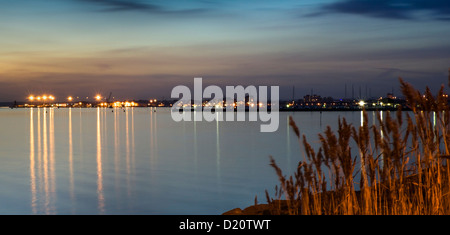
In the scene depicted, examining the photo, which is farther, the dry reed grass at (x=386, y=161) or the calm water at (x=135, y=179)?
the calm water at (x=135, y=179)

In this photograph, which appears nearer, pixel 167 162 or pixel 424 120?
pixel 424 120

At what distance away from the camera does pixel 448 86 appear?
5.12 m

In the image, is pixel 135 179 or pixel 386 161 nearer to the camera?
pixel 386 161

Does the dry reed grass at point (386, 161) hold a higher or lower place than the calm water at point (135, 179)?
higher

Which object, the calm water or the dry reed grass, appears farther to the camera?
the calm water

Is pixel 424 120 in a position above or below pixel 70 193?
above

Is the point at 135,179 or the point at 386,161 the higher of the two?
the point at 386,161

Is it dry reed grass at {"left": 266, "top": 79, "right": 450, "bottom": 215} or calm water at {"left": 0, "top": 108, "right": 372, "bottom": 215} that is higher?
dry reed grass at {"left": 266, "top": 79, "right": 450, "bottom": 215}
